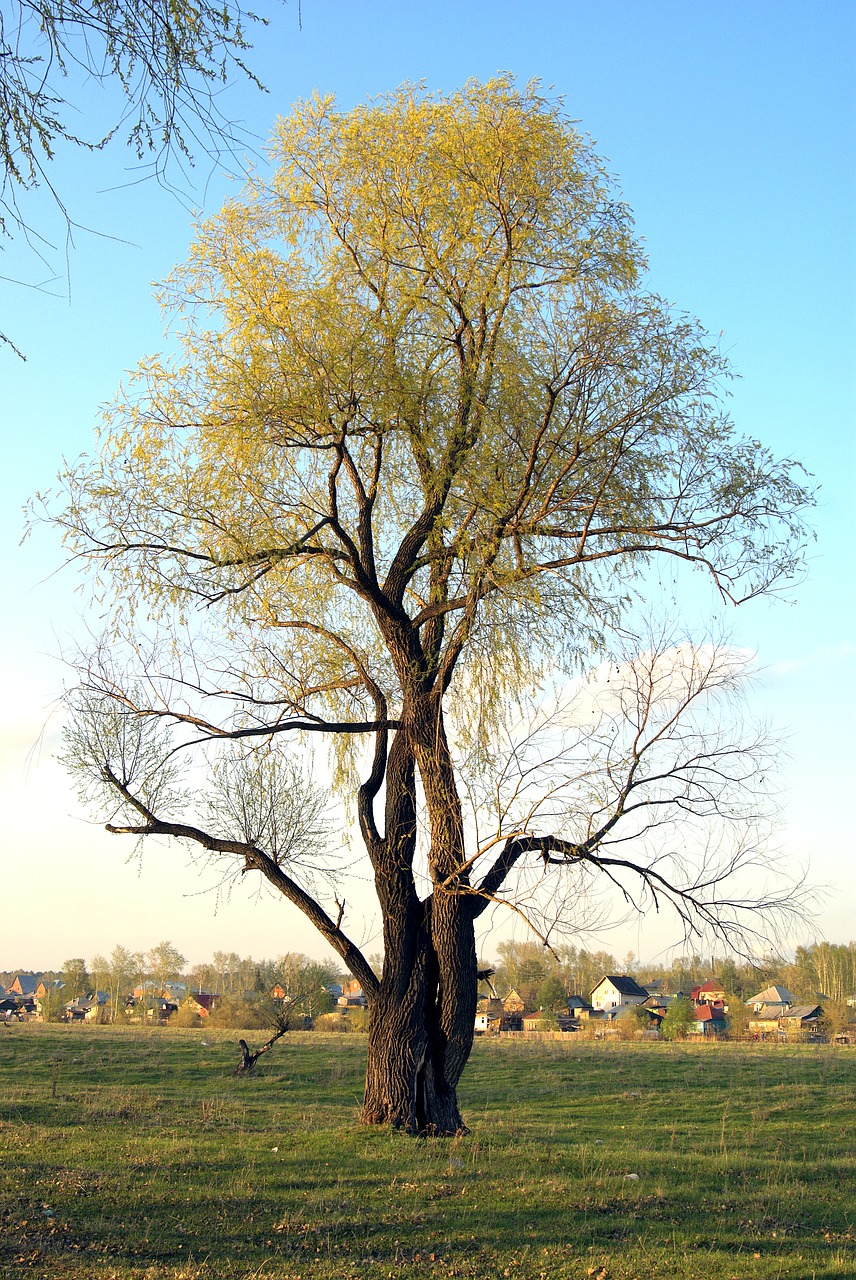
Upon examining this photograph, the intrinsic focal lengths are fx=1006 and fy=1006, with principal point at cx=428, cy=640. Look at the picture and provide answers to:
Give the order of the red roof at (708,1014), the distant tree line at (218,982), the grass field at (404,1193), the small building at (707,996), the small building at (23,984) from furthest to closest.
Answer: the small building at (23,984), the small building at (707,996), the red roof at (708,1014), the distant tree line at (218,982), the grass field at (404,1193)

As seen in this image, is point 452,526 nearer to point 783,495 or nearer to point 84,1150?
point 783,495

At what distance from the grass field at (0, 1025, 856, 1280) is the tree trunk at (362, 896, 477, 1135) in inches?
18.4

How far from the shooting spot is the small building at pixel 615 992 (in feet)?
303

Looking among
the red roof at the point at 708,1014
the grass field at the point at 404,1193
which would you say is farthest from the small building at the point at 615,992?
the grass field at the point at 404,1193

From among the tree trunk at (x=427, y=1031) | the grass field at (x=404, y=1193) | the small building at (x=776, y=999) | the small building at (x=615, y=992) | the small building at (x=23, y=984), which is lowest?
the small building at (x=23, y=984)

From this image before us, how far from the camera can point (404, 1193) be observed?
25.1ft

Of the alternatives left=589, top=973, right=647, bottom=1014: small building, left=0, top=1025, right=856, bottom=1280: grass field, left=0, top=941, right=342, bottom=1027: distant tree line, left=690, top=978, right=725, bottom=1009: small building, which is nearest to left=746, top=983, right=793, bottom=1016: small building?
left=690, top=978, right=725, bottom=1009: small building

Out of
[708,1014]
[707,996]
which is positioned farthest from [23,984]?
[708,1014]

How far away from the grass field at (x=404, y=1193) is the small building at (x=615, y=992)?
80737mm

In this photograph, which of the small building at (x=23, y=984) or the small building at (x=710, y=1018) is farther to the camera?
the small building at (x=23, y=984)

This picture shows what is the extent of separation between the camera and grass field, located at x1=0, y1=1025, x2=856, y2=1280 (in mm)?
6121

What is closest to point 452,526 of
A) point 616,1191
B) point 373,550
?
point 373,550

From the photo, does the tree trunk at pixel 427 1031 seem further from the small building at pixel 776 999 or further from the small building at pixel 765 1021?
the small building at pixel 776 999

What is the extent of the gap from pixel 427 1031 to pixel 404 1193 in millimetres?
3087
